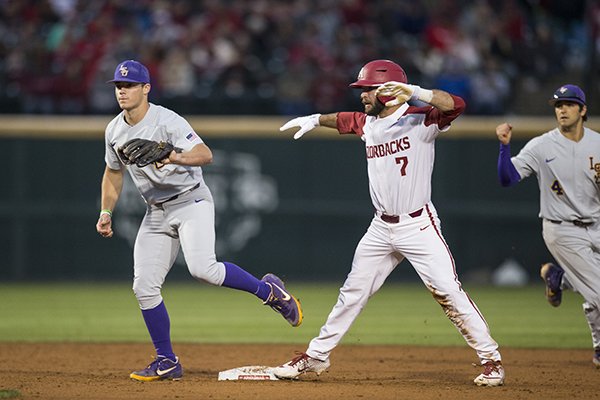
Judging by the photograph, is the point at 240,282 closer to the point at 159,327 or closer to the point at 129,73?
the point at 159,327

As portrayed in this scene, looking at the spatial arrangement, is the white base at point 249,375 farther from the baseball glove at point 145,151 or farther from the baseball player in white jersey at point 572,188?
the baseball player in white jersey at point 572,188

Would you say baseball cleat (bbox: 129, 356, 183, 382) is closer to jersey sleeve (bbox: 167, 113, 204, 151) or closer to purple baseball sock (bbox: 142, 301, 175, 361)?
purple baseball sock (bbox: 142, 301, 175, 361)

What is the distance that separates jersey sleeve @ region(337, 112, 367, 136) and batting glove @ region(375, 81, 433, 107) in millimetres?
574

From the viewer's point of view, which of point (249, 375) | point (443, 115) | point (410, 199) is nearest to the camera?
point (443, 115)

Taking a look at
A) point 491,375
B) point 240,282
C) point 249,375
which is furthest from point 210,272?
point 491,375

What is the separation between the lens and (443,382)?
719cm

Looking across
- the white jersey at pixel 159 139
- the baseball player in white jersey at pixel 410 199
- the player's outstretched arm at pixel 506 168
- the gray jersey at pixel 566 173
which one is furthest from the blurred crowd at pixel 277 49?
the baseball player in white jersey at pixel 410 199

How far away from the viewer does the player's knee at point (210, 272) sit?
6965 millimetres

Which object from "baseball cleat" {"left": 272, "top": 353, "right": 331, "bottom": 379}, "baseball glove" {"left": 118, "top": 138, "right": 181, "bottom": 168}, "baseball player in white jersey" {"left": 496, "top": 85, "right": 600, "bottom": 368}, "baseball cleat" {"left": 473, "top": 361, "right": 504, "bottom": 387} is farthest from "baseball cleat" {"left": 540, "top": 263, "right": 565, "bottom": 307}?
"baseball glove" {"left": 118, "top": 138, "right": 181, "bottom": 168}

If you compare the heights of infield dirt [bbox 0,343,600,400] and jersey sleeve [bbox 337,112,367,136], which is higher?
jersey sleeve [bbox 337,112,367,136]

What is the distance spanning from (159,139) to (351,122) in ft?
4.45

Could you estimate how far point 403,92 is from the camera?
6.47 meters

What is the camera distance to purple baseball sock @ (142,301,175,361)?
285 inches

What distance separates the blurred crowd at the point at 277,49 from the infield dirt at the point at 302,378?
610 centimetres
